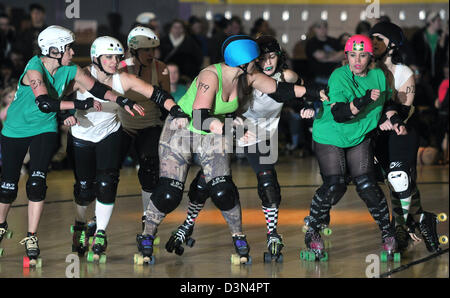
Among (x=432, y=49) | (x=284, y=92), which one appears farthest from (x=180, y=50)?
(x=284, y=92)

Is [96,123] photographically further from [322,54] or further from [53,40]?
[322,54]

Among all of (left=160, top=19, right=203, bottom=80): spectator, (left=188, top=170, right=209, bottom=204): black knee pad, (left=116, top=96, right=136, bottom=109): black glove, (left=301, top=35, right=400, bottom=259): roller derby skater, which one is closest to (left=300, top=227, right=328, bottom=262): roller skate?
(left=301, top=35, right=400, bottom=259): roller derby skater

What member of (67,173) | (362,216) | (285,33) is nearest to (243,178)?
(67,173)

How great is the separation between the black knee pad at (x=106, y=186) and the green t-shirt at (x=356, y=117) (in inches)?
50.2

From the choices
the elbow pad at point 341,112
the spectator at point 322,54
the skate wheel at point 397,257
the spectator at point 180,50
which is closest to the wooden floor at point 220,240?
the skate wheel at point 397,257

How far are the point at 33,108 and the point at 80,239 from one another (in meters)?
0.90

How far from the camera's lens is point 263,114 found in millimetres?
6348

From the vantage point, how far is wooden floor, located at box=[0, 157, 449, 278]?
Answer: 5.66m

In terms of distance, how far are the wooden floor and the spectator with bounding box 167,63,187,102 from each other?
3.38 feet

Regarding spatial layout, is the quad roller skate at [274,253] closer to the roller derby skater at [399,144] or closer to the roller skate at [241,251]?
the roller skate at [241,251]

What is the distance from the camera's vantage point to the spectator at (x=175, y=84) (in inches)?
379

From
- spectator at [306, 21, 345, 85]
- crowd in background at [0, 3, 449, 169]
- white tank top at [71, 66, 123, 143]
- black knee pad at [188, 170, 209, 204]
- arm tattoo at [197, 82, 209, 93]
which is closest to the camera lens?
arm tattoo at [197, 82, 209, 93]

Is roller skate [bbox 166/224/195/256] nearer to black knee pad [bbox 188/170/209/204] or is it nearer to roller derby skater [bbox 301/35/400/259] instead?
black knee pad [bbox 188/170/209/204]

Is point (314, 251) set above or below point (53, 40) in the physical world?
below
